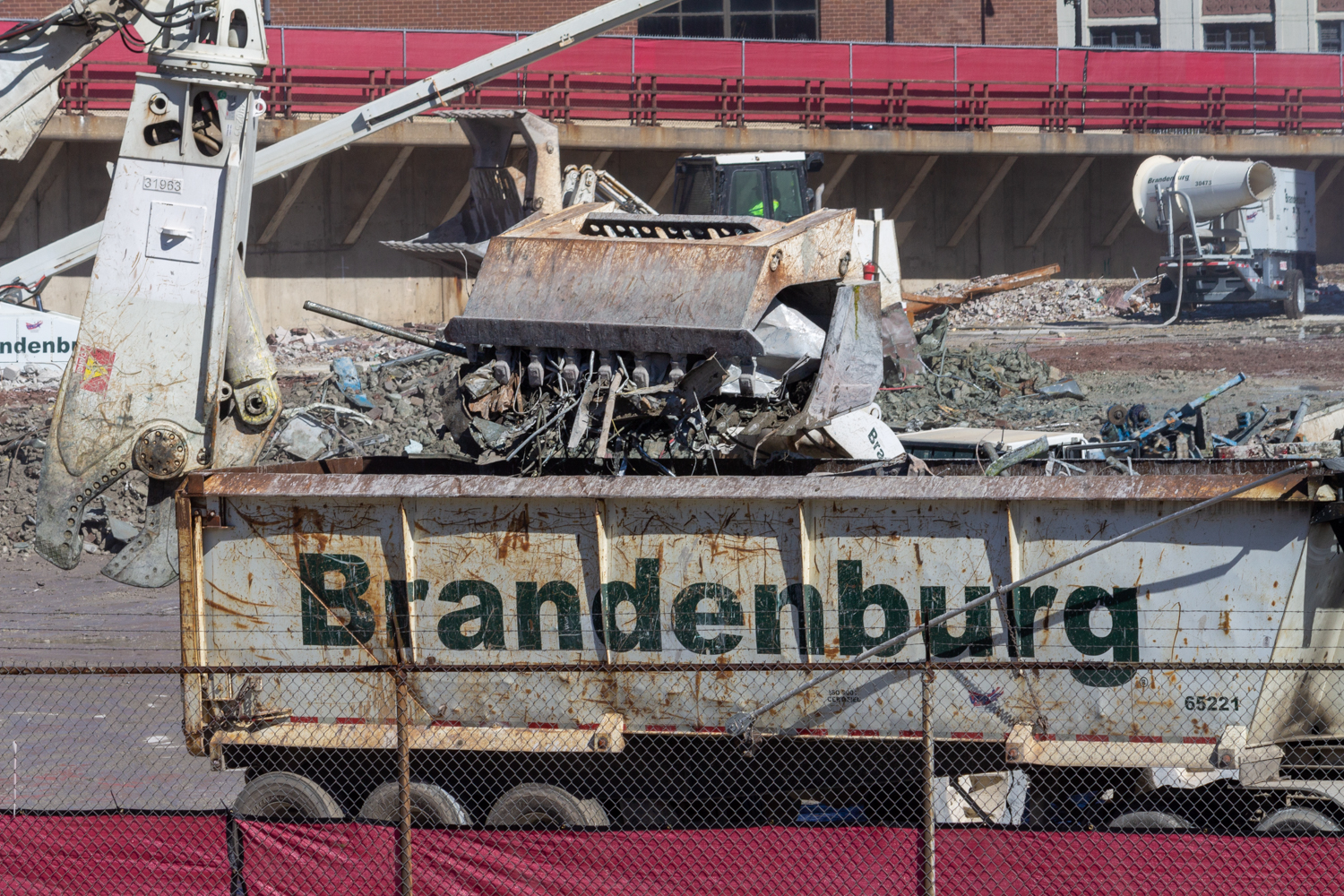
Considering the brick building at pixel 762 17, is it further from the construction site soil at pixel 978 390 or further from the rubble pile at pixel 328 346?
the construction site soil at pixel 978 390

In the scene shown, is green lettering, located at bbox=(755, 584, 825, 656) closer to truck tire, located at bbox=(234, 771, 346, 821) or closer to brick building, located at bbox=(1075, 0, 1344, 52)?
truck tire, located at bbox=(234, 771, 346, 821)

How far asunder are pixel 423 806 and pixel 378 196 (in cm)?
2103

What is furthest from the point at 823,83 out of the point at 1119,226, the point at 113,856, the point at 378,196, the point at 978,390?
the point at 113,856

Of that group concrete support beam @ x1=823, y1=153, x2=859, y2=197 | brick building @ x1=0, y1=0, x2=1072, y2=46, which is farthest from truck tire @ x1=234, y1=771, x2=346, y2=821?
brick building @ x1=0, y1=0, x2=1072, y2=46

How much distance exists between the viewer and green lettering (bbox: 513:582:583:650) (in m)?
6.60

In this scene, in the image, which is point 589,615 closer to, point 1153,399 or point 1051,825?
point 1051,825

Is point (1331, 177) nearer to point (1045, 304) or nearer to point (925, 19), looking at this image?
point (1045, 304)

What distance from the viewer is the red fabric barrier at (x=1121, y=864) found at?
16.3 ft

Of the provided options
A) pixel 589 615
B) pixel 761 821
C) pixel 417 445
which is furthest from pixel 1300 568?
pixel 417 445

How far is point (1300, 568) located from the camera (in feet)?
19.5

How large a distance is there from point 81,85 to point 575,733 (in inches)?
832

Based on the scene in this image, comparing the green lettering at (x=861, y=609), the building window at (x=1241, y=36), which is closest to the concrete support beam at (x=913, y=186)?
the building window at (x=1241, y=36)

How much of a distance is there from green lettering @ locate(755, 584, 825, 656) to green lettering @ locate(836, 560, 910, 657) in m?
0.11

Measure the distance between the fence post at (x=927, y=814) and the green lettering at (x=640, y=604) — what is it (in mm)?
1682
